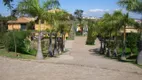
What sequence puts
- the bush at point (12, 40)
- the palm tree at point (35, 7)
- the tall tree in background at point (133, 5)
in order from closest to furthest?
1. the tall tree in background at point (133, 5)
2. the palm tree at point (35, 7)
3. the bush at point (12, 40)

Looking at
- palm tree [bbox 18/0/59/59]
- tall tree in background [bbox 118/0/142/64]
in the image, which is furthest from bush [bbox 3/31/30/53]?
tall tree in background [bbox 118/0/142/64]

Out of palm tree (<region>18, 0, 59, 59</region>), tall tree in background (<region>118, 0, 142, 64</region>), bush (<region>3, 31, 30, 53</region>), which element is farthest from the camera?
bush (<region>3, 31, 30, 53</region>)

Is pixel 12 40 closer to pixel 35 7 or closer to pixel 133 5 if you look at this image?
pixel 35 7

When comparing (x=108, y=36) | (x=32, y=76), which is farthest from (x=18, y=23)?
Result: (x=32, y=76)

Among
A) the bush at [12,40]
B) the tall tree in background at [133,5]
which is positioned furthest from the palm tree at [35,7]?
the tall tree in background at [133,5]

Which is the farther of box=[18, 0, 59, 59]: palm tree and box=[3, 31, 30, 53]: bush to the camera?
box=[3, 31, 30, 53]: bush

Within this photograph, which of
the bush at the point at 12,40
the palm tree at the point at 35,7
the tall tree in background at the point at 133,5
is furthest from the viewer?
the bush at the point at 12,40

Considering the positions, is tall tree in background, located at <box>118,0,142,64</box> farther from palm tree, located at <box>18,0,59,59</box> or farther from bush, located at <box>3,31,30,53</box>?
bush, located at <box>3,31,30,53</box>

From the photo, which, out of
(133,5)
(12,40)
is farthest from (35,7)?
(133,5)

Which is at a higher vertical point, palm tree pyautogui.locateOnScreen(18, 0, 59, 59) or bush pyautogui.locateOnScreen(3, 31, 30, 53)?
palm tree pyautogui.locateOnScreen(18, 0, 59, 59)

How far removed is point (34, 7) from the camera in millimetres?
17531

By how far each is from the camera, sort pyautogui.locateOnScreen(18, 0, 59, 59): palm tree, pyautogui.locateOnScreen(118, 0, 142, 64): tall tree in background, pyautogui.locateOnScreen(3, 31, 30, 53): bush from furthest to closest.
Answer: pyautogui.locateOnScreen(3, 31, 30, 53): bush < pyautogui.locateOnScreen(18, 0, 59, 59): palm tree < pyautogui.locateOnScreen(118, 0, 142, 64): tall tree in background

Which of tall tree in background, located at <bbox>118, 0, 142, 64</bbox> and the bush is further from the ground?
tall tree in background, located at <bbox>118, 0, 142, 64</bbox>

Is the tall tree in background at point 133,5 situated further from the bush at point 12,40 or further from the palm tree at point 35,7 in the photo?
the bush at point 12,40
